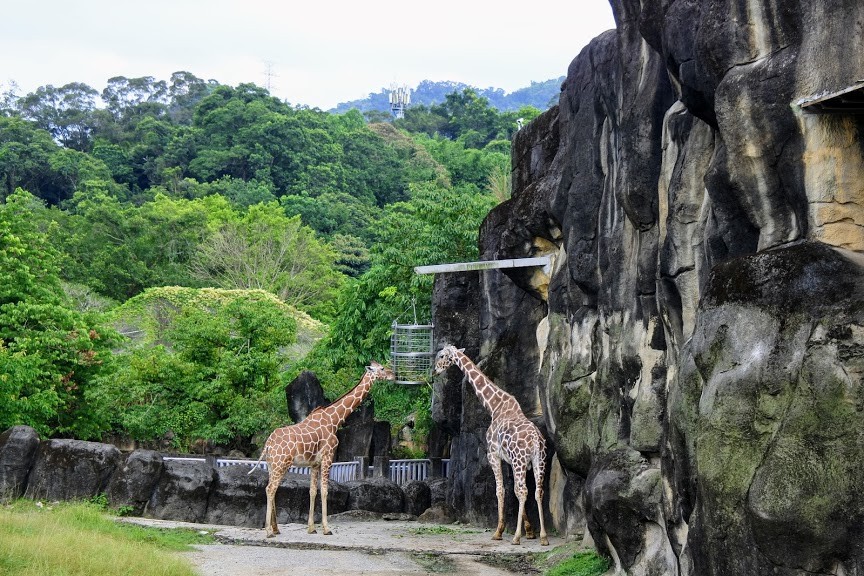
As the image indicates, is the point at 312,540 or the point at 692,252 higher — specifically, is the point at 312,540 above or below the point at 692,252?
below

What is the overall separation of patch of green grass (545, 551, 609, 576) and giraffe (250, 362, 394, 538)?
5.21 metres

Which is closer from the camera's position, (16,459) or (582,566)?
(582,566)

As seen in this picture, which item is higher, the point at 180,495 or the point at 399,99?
the point at 399,99

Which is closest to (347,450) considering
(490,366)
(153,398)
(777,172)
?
(153,398)

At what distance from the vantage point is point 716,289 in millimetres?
9586

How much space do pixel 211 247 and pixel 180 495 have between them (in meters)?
26.9

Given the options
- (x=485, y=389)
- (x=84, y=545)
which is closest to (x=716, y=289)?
(x=84, y=545)

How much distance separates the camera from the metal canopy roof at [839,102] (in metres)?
8.77

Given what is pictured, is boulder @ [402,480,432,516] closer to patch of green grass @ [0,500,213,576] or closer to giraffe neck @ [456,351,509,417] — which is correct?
giraffe neck @ [456,351,509,417]

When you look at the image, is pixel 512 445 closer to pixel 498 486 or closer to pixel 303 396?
pixel 498 486

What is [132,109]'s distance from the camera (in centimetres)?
7806

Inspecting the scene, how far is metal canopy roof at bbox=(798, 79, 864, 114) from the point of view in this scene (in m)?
8.77

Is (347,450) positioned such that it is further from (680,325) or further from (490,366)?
(680,325)

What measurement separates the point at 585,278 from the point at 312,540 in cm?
588
